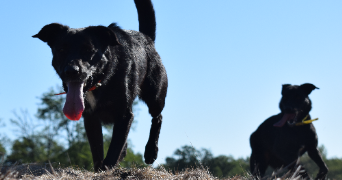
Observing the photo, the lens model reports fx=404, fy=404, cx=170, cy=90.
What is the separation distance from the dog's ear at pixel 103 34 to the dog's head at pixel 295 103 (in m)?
5.32

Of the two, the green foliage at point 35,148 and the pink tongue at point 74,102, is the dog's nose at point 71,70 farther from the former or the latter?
the green foliage at point 35,148

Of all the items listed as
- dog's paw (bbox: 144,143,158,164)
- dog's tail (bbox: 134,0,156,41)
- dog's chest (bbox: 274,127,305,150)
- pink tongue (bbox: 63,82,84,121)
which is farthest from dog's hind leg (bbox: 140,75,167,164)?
dog's chest (bbox: 274,127,305,150)

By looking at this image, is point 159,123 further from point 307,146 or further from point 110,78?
point 307,146

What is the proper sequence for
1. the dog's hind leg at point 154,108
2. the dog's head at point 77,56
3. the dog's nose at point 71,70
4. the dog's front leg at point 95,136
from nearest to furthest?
the dog's nose at point 71,70 < the dog's head at point 77,56 < the dog's front leg at point 95,136 < the dog's hind leg at point 154,108

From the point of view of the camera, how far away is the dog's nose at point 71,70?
4.25m

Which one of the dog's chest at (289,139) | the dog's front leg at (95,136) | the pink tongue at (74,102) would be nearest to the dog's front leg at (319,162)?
the dog's chest at (289,139)

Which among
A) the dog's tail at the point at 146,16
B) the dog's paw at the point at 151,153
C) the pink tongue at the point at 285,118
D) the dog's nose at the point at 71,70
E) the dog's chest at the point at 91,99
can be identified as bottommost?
the dog's paw at the point at 151,153

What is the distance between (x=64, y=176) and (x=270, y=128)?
6873 mm

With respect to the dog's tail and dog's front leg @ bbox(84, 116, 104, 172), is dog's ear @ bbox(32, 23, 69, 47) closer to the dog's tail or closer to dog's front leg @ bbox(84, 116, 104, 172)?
dog's front leg @ bbox(84, 116, 104, 172)

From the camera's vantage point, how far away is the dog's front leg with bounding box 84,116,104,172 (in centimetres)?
554

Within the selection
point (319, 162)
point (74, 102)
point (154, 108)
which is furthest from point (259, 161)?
point (74, 102)

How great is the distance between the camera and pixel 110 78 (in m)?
5.02

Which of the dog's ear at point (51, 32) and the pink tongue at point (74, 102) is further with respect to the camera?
the dog's ear at point (51, 32)

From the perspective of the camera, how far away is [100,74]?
4816 millimetres
